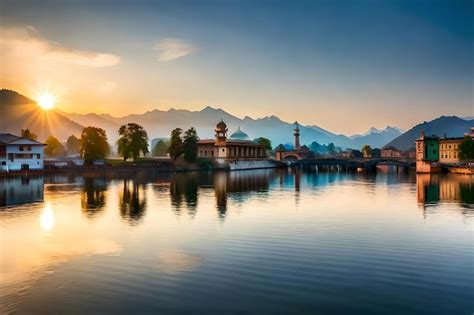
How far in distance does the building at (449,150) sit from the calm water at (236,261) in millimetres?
111763

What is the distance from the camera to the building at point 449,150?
143 meters

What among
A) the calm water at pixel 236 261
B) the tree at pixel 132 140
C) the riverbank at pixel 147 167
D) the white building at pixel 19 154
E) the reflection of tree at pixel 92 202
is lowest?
the calm water at pixel 236 261

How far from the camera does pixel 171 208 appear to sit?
4425 cm

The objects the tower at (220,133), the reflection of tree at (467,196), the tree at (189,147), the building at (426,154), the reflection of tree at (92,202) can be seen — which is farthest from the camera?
the tower at (220,133)

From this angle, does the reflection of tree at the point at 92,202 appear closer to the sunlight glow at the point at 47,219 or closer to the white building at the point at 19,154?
the sunlight glow at the point at 47,219

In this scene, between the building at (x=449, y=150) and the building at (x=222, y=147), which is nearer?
the building at (x=449, y=150)

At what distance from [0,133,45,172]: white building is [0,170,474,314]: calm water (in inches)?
2641

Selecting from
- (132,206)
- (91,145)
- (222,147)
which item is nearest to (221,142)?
(222,147)

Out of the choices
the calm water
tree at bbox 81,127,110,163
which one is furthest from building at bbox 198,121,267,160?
the calm water

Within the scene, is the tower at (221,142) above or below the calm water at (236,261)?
above

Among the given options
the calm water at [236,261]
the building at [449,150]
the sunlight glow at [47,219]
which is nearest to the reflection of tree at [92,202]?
the calm water at [236,261]

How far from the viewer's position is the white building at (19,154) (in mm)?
102312

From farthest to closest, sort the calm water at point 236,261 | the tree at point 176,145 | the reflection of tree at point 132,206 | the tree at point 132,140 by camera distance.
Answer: the tree at point 176,145 < the tree at point 132,140 < the reflection of tree at point 132,206 < the calm water at point 236,261

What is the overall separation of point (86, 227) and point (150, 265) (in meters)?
13.6
